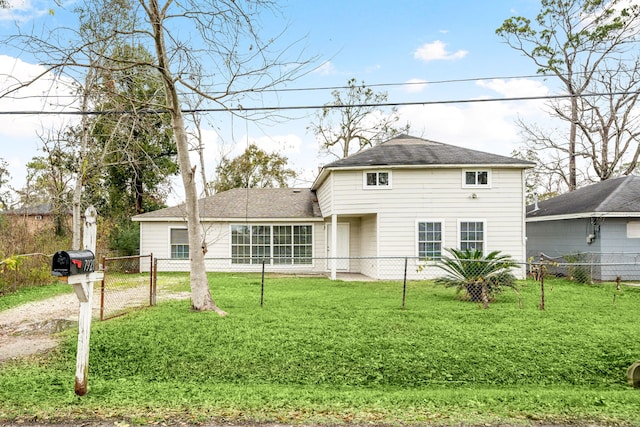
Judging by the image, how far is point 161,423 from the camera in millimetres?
3752

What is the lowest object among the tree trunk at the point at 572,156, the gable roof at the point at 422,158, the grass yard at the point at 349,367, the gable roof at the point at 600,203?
the grass yard at the point at 349,367

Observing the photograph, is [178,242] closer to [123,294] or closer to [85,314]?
[123,294]

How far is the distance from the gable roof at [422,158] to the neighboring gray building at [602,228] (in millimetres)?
3010

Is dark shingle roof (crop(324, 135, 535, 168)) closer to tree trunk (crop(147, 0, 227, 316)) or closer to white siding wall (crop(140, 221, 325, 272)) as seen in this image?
white siding wall (crop(140, 221, 325, 272))

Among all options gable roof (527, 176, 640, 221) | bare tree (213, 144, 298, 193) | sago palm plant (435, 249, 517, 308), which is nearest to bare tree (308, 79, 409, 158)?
bare tree (213, 144, 298, 193)

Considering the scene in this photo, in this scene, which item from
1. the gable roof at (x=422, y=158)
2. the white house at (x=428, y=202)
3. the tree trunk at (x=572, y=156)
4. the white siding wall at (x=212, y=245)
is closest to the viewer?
the gable roof at (x=422, y=158)

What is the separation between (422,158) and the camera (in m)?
15.1

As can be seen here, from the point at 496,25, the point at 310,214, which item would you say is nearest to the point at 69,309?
the point at 310,214

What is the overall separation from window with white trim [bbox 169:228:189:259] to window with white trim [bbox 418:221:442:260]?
32.1ft

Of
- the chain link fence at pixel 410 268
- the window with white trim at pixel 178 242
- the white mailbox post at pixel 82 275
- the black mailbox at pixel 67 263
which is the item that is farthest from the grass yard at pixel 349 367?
the window with white trim at pixel 178 242

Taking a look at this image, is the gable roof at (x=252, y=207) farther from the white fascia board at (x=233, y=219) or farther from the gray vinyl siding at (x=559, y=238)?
the gray vinyl siding at (x=559, y=238)

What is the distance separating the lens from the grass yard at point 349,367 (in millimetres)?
4094

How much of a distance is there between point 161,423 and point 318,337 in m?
3.18

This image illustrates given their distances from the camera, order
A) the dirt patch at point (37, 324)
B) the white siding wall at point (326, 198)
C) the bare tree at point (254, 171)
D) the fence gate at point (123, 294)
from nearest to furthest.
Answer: the dirt patch at point (37, 324), the fence gate at point (123, 294), the white siding wall at point (326, 198), the bare tree at point (254, 171)
